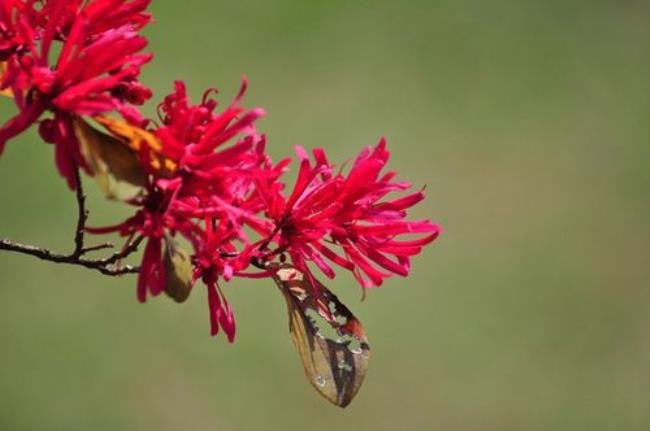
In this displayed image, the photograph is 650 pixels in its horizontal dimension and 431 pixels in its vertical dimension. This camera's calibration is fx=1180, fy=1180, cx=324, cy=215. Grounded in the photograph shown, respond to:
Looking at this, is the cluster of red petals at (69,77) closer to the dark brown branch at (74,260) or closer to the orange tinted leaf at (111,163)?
the orange tinted leaf at (111,163)

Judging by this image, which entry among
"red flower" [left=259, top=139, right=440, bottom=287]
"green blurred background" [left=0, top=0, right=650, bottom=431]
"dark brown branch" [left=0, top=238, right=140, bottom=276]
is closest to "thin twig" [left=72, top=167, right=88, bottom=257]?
"dark brown branch" [left=0, top=238, right=140, bottom=276]

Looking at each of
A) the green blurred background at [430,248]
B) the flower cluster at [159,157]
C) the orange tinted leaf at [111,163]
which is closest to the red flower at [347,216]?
the flower cluster at [159,157]

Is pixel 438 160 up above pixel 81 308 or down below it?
above

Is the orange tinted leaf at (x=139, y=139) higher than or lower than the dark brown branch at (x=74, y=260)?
higher

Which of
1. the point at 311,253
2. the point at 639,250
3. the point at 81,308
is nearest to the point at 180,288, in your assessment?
the point at 311,253

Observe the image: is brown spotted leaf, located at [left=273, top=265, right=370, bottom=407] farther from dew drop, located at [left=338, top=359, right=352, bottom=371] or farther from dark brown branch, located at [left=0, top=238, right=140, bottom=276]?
dark brown branch, located at [left=0, top=238, right=140, bottom=276]

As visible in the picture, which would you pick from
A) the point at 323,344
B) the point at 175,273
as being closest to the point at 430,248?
Result: the point at 323,344

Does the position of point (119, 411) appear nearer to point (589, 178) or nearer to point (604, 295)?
point (604, 295)
